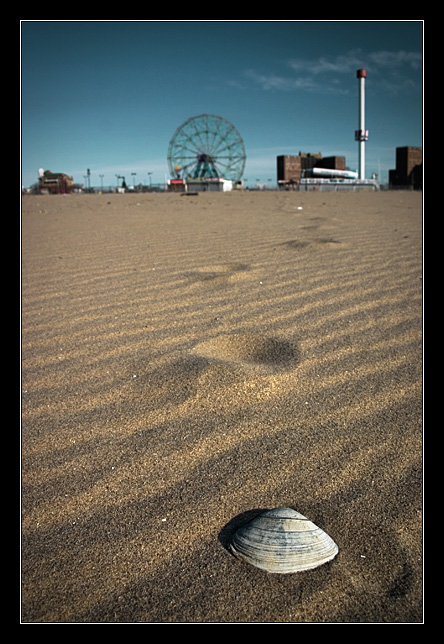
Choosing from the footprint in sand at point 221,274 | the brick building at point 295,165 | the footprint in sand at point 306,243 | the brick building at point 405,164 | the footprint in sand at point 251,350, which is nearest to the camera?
the footprint in sand at point 251,350

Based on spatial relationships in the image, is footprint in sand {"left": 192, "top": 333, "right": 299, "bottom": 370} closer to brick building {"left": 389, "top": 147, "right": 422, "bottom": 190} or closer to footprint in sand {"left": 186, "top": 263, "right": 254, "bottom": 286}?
footprint in sand {"left": 186, "top": 263, "right": 254, "bottom": 286}

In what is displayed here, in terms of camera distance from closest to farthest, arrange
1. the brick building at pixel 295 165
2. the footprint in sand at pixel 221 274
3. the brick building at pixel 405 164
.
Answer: the footprint in sand at pixel 221 274 < the brick building at pixel 405 164 < the brick building at pixel 295 165

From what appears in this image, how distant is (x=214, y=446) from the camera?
1506 millimetres

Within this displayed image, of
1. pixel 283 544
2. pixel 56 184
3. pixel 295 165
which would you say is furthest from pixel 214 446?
pixel 295 165

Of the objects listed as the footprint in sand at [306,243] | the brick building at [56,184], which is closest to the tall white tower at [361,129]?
the brick building at [56,184]

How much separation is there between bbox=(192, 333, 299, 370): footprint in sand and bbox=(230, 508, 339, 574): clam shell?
0.97m

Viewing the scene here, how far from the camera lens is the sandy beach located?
1.01 metres

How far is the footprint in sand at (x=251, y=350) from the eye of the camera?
2098 mm

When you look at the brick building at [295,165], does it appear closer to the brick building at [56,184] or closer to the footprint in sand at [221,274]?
the brick building at [56,184]

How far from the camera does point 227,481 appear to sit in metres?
1.35

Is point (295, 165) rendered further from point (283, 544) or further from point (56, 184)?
point (283, 544)

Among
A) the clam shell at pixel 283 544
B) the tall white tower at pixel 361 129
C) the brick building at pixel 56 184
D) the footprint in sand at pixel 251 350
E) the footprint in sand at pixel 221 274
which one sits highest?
the tall white tower at pixel 361 129

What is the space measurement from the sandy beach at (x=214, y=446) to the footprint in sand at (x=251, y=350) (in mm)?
13

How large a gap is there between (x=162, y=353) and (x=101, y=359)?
30 centimetres
